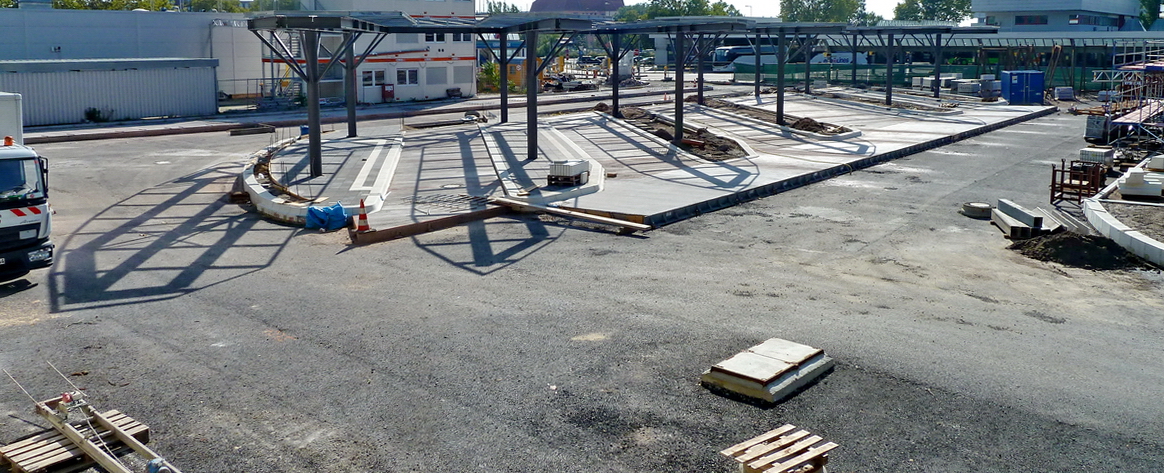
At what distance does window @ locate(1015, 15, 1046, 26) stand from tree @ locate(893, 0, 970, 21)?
48.9 m

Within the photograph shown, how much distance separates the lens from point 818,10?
15525cm

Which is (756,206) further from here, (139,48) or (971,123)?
(139,48)

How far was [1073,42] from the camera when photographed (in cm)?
6444

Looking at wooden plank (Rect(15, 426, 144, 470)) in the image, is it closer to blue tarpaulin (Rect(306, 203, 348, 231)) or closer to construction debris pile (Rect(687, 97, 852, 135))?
blue tarpaulin (Rect(306, 203, 348, 231))

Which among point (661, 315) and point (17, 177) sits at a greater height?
point (17, 177)

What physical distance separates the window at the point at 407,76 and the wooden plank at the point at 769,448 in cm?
5062

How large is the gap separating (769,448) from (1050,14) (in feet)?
324

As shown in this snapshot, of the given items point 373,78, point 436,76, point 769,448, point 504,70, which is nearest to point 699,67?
point 504,70

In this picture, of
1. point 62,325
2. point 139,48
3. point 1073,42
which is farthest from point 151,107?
point 1073,42

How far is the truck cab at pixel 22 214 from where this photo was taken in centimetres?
1466

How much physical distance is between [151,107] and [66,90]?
12.7ft

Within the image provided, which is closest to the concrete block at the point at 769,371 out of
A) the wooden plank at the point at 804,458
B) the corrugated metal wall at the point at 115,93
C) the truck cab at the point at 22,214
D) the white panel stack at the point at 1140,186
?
the wooden plank at the point at 804,458

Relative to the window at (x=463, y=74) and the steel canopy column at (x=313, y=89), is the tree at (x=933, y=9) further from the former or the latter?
the steel canopy column at (x=313, y=89)

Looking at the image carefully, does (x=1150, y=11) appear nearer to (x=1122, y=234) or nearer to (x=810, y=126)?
(x=810, y=126)
